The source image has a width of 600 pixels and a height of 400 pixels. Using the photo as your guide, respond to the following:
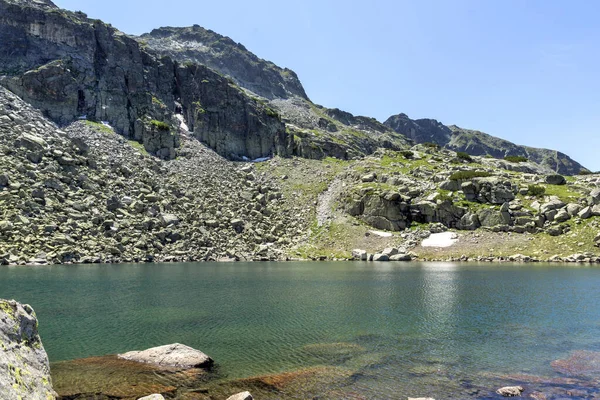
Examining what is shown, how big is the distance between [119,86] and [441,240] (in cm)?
10143

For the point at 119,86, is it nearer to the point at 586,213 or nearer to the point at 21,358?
the point at 21,358

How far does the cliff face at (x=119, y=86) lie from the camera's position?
109 m

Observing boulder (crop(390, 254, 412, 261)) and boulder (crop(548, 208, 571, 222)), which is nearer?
boulder (crop(390, 254, 412, 261))

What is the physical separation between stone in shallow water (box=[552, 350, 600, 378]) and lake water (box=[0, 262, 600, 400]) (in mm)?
561

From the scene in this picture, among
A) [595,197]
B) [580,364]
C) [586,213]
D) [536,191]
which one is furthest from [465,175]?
[580,364]

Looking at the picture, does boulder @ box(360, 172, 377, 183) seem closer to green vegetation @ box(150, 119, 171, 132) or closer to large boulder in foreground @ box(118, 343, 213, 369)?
green vegetation @ box(150, 119, 171, 132)

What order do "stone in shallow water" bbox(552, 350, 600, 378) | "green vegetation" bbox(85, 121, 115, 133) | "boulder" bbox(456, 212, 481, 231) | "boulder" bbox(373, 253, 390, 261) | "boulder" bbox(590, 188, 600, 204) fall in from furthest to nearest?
"green vegetation" bbox(85, 121, 115, 133)
"boulder" bbox(456, 212, 481, 231)
"boulder" bbox(373, 253, 390, 261)
"boulder" bbox(590, 188, 600, 204)
"stone in shallow water" bbox(552, 350, 600, 378)

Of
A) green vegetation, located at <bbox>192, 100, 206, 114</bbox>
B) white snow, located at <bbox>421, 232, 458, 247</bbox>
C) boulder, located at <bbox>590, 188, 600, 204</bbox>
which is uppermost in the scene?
green vegetation, located at <bbox>192, 100, 206, 114</bbox>

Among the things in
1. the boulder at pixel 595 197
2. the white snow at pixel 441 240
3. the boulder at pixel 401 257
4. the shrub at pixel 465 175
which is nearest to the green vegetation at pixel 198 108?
the shrub at pixel 465 175

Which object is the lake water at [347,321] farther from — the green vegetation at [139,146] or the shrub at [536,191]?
the green vegetation at [139,146]

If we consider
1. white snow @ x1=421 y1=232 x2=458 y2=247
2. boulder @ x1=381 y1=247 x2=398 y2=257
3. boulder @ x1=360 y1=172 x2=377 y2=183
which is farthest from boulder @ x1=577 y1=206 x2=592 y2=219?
boulder @ x1=360 y1=172 x2=377 y2=183

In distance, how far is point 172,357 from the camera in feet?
65.5

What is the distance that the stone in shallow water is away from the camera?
18913 millimetres

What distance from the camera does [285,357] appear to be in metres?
21.2
